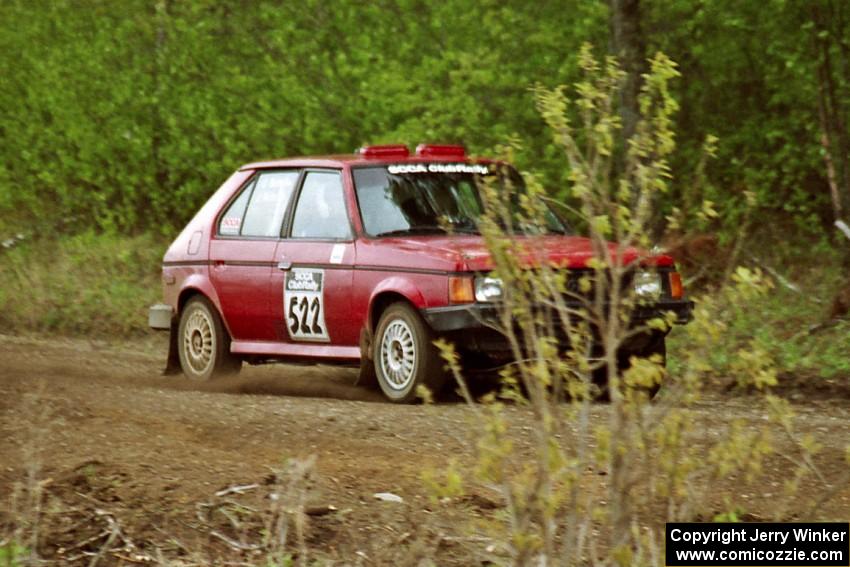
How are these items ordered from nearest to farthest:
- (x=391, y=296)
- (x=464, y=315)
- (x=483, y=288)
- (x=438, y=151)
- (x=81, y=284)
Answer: (x=464, y=315) < (x=483, y=288) < (x=391, y=296) < (x=438, y=151) < (x=81, y=284)

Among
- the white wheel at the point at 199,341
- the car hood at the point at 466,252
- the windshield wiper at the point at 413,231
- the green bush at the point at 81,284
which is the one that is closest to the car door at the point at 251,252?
the white wheel at the point at 199,341

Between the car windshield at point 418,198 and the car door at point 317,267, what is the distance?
0.64 ft

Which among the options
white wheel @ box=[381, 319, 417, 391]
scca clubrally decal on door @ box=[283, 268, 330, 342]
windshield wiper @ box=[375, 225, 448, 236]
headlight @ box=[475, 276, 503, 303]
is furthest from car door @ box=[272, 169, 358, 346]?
headlight @ box=[475, 276, 503, 303]

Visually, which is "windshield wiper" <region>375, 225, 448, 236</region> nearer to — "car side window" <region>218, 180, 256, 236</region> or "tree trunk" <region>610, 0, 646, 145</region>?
"car side window" <region>218, 180, 256, 236</region>

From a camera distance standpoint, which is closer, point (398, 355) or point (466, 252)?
point (466, 252)

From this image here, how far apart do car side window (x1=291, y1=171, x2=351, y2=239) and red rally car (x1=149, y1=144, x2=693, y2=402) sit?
0.4 inches

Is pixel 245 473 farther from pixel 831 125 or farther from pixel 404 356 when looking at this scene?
pixel 831 125

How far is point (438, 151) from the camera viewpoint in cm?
1232

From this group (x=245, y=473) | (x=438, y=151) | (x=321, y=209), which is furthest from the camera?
(x=438, y=151)

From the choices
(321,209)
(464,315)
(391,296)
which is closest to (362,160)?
(321,209)

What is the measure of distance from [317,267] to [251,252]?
0.87m

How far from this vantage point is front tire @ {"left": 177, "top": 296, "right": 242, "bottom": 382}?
502 inches

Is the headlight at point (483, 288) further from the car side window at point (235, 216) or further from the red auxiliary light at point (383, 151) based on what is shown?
the car side window at point (235, 216)

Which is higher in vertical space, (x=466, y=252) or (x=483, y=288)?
(x=466, y=252)
